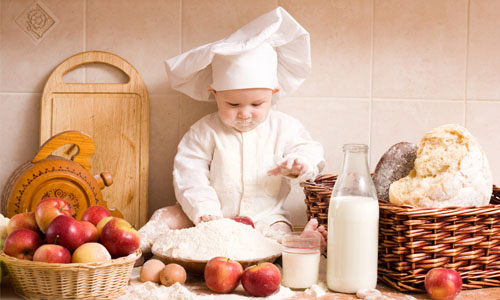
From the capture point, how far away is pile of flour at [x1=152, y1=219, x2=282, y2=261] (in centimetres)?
108

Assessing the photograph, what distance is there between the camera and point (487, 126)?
166 cm

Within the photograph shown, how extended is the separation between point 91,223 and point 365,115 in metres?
0.97

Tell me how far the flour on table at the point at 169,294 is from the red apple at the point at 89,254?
0.35ft

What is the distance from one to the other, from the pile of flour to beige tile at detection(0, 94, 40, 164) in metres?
0.70

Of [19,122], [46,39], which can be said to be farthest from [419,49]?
[19,122]

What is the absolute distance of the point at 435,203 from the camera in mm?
1038

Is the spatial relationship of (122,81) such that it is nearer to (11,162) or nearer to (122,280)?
(11,162)

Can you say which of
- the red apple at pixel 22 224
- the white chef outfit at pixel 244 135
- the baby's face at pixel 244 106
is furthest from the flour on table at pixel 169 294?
the baby's face at pixel 244 106

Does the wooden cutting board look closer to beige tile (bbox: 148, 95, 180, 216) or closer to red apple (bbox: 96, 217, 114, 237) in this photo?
beige tile (bbox: 148, 95, 180, 216)

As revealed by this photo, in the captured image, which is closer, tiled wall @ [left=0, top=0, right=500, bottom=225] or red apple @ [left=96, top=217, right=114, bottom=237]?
red apple @ [left=96, top=217, right=114, bottom=237]

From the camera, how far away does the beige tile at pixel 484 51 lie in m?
1.62

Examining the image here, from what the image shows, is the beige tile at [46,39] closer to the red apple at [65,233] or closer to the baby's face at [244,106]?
the baby's face at [244,106]

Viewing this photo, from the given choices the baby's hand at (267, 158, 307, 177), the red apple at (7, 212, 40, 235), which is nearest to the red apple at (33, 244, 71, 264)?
the red apple at (7, 212, 40, 235)

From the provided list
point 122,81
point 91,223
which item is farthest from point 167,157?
point 91,223
